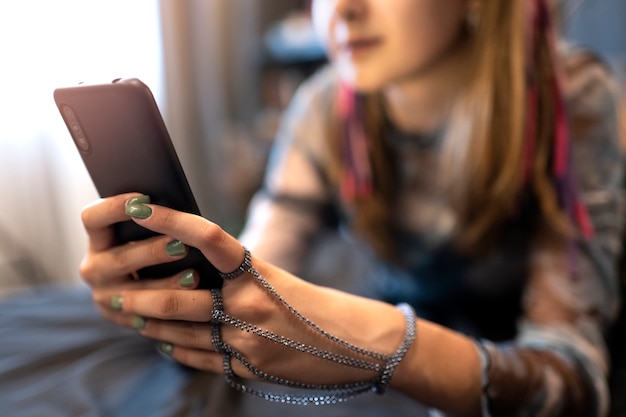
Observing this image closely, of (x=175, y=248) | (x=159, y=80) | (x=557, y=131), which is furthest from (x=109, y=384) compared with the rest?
(x=159, y=80)

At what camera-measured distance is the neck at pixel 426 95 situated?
28.5 inches

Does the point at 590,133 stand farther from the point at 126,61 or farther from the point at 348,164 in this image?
the point at 126,61

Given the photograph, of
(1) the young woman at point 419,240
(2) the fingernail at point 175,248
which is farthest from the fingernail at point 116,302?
(2) the fingernail at point 175,248

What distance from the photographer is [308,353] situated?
1.38ft

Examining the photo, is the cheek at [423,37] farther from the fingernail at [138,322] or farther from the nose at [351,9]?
the fingernail at [138,322]

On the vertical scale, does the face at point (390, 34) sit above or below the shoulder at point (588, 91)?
above

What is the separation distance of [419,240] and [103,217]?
498 mm

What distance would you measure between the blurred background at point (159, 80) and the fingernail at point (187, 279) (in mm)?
633

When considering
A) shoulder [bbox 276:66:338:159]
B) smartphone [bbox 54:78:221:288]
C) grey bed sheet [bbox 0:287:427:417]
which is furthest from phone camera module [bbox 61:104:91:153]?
shoulder [bbox 276:66:338:159]

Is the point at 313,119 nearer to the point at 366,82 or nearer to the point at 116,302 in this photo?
the point at 366,82

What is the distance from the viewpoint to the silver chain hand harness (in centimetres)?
41

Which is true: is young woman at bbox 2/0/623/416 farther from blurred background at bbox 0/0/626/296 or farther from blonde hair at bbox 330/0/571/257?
blurred background at bbox 0/0/626/296

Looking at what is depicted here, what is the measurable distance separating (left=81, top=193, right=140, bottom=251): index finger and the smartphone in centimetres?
1

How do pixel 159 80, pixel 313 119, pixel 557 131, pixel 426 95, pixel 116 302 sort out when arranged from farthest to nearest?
pixel 159 80 → pixel 313 119 → pixel 426 95 → pixel 557 131 → pixel 116 302
